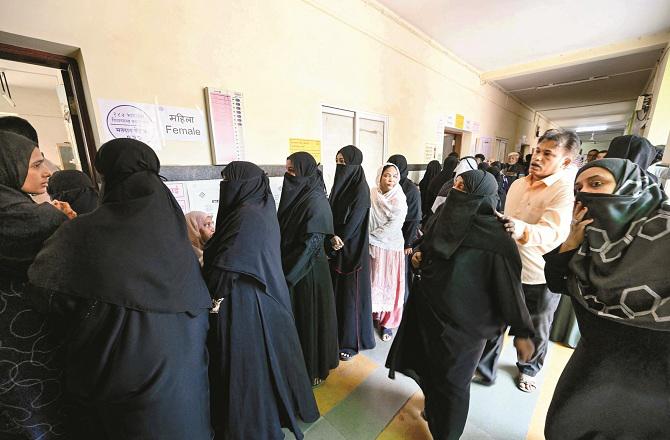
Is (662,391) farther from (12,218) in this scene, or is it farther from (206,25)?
(206,25)

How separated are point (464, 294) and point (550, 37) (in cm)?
514

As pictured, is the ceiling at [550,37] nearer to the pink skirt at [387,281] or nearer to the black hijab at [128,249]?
the pink skirt at [387,281]

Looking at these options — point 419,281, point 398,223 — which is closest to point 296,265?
point 419,281

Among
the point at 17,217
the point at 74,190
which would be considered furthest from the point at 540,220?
the point at 74,190

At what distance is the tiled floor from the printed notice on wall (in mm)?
1947

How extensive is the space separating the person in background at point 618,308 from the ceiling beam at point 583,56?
575cm

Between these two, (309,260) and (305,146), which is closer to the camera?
(309,260)

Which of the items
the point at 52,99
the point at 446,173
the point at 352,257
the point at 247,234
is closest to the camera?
the point at 247,234

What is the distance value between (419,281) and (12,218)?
163 cm

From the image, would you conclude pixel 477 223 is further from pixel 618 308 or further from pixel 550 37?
pixel 550 37

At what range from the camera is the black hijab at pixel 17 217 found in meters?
0.78

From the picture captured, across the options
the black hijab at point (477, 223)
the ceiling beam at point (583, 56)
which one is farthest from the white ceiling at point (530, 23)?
the black hijab at point (477, 223)

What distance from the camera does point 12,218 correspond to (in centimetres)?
79

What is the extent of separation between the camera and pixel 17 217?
2.60ft
